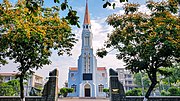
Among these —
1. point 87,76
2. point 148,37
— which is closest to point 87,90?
point 87,76

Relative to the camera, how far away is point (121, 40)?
34.8 ft

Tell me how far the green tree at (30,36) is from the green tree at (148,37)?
2563mm

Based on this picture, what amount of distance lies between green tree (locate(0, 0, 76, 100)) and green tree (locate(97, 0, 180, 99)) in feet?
8.41

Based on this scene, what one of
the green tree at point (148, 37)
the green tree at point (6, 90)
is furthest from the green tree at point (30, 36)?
the green tree at point (6, 90)

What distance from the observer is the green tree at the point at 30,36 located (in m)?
8.91

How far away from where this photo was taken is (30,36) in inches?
349

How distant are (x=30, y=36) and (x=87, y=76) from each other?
99.4ft

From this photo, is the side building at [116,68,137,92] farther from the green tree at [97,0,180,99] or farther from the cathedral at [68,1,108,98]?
the green tree at [97,0,180,99]

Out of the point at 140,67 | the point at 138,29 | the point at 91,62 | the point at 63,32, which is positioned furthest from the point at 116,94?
the point at 91,62

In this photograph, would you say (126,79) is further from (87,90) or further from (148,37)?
(148,37)

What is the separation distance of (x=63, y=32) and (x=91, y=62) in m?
29.0

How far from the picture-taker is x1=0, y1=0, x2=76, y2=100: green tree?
8.91m

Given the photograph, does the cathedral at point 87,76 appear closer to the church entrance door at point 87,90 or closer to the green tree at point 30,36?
the church entrance door at point 87,90

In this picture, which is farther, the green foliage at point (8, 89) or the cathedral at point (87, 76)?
the cathedral at point (87, 76)
